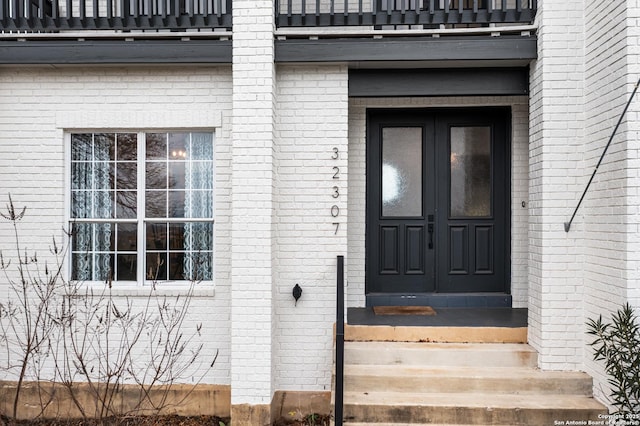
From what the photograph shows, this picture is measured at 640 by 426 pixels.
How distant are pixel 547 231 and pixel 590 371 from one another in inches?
54.7

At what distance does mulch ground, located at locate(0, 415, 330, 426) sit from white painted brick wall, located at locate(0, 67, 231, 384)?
1.34 feet

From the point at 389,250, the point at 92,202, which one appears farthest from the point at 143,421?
the point at 389,250

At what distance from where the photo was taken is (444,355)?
4.60 metres

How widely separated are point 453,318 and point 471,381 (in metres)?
0.95

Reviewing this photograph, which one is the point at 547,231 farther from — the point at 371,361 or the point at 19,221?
the point at 19,221

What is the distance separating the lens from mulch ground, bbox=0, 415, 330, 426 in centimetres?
466

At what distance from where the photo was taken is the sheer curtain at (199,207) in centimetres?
502

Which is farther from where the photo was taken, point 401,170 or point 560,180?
point 401,170

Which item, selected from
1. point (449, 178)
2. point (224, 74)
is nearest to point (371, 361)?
point (449, 178)

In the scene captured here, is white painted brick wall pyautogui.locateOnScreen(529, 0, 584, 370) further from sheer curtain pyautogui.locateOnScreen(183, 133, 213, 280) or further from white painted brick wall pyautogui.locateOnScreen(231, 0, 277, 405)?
sheer curtain pyautogui.locateOnScreen(183, 133, 213, 280)

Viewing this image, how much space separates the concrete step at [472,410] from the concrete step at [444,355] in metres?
0.44

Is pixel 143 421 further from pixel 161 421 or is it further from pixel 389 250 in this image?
pixel 389 250

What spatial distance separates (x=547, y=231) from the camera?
4477 mm

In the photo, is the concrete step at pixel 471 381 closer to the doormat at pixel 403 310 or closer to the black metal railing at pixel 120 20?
the doormat at pixel 403 310
